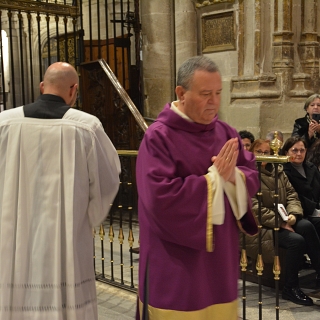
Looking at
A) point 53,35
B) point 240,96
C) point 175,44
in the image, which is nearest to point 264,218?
point 240,96

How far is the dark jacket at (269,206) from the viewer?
452 centimetres

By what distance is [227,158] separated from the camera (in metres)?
2.47

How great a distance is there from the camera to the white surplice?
2941 millimetres

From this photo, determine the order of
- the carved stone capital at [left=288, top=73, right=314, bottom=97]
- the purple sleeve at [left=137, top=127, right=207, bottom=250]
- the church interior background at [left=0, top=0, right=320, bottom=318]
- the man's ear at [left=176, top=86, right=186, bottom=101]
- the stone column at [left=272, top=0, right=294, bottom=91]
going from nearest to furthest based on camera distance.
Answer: the purple sleeve at [left=137, top=127, right=207, bottom=250]
the man's ear at [left=176, top=86, right=186, bottom=101]
the church interior background at [left=0, top=0, right=320, bottom=318]
the stone column at [left=272, top=0, right=294, bottom=91]
the carved stone capital at [left=288, top=73, right=314, bottom=97]

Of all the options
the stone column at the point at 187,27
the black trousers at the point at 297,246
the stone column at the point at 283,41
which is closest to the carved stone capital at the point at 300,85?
the stone column at the point at 283,41

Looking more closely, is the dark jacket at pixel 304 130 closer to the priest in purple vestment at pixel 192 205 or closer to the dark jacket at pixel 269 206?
the dark jacket at pixel 269 206

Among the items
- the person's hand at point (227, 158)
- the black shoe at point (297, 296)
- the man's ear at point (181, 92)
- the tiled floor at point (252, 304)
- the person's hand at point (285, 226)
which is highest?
the man's ear at point (181, 92)

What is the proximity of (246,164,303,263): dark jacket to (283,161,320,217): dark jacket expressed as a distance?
0.12 meters

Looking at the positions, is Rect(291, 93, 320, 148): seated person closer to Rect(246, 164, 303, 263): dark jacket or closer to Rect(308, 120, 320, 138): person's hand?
Rect(308, 120, 320, 138): person's hand

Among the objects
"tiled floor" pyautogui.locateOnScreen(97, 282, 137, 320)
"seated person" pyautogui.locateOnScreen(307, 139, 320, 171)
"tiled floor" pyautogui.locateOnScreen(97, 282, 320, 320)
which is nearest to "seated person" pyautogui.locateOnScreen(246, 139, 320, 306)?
"tiled floor" pyautogui.locateOnScreen(97, 282, 320, 320)

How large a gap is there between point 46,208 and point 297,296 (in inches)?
93.7

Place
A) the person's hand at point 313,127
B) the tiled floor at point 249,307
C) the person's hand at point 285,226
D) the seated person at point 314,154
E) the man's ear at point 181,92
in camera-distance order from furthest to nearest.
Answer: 1. the person's hand at point 313,127
2. the seated person at point 314,154
3. the person's hand at point 285,226
4. the tiled floor at point 249,307
5. the man's ear at point 181,92

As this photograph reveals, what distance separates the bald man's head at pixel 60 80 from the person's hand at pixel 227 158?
0.97 m

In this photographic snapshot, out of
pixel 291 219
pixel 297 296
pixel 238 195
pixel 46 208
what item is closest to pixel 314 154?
pixel 291 219
